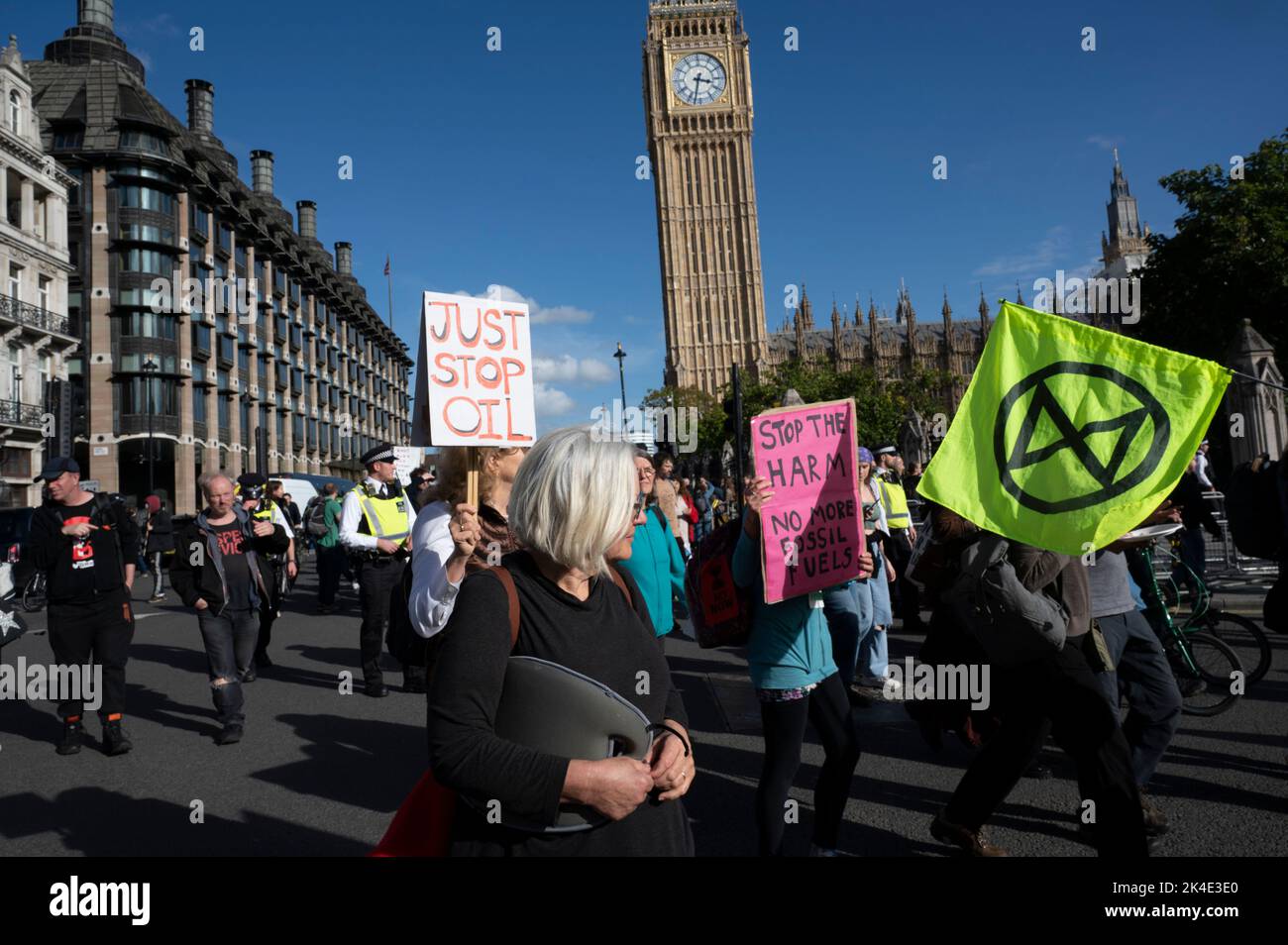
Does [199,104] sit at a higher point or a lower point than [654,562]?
higher

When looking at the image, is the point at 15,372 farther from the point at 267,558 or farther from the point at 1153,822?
the point at 1153,822

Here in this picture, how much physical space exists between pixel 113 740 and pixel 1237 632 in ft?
26.6

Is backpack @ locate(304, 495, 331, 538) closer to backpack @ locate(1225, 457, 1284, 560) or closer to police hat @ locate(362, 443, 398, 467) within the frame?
police hat @ locate(362, 443, 398, 467)

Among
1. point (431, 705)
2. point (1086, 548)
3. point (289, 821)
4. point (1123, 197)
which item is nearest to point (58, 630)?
point (289, 821)

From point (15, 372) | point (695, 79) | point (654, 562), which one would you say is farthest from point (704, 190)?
point (654, 562)

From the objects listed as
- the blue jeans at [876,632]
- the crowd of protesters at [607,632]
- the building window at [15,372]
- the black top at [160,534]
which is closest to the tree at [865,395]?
the building window at [15,372]

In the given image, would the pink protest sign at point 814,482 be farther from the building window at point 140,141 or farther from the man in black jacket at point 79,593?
the building window at point 140,141

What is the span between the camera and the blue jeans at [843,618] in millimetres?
6184

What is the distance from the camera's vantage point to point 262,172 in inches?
2672

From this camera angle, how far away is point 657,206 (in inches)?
3629

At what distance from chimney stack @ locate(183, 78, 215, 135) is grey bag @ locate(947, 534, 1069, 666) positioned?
6693 centimetres

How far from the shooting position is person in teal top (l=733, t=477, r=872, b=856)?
3.71 metres

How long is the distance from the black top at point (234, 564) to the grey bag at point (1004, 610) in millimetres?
5292

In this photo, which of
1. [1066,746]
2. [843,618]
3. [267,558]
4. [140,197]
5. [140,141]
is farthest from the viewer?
[140,197]
